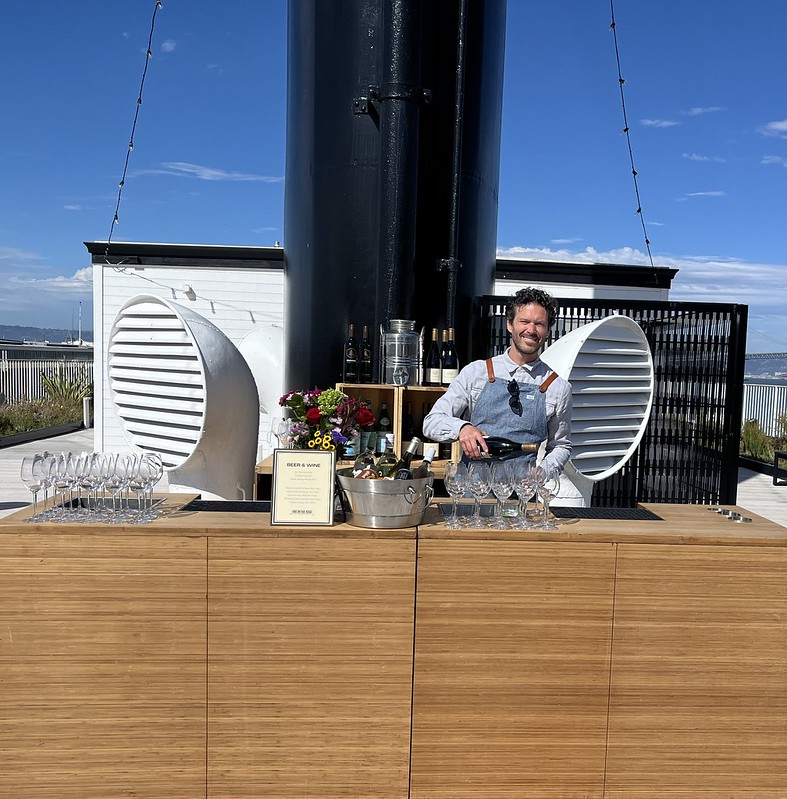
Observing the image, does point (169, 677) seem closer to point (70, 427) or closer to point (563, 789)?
point (563, 789)

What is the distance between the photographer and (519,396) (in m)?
2.84

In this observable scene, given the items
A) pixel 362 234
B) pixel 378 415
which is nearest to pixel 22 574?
pixel 378 415

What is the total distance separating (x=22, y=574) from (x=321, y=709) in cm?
99

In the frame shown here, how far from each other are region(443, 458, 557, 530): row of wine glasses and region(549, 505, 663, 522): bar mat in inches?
5.4

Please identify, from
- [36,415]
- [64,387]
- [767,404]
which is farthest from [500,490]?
[64,387]

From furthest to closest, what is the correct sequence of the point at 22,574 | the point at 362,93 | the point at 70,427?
the point at 70,427 < the point at 362,93 < the point at 22,574

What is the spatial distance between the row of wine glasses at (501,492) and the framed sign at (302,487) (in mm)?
393

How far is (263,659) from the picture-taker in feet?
7.00

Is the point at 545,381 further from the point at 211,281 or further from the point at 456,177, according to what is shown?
the point at 211,281

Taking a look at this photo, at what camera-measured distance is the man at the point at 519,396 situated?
2.73m

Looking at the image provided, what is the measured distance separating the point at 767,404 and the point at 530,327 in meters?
12.0

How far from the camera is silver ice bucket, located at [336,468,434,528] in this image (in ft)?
6.93

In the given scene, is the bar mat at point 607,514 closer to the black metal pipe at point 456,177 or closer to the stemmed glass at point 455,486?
the stemmed glass at point 455,486

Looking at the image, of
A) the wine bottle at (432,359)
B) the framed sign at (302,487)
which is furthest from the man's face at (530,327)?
the wine bottle at (432,359)
